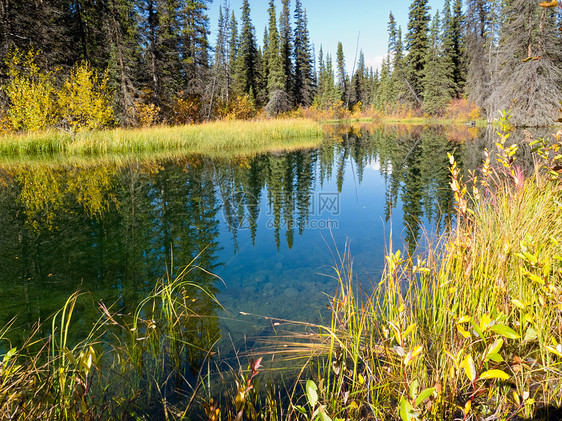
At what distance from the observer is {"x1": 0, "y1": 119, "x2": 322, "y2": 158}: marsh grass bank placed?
1468 centimetres

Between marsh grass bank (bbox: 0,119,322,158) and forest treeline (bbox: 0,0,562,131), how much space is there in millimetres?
1766

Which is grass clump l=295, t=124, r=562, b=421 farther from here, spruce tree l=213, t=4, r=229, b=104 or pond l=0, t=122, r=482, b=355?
spruce tree l=213, t=4, r=229, b=104

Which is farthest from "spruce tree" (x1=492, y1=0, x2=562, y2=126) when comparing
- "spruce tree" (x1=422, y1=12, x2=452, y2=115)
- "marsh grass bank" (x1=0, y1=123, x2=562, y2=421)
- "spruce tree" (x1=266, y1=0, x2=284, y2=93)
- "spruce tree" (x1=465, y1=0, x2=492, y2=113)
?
"marsh grass bank" (x1=0, y1=123, x2=562, y2=421)

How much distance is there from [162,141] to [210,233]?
43.2ft

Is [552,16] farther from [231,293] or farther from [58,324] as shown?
[58,324]

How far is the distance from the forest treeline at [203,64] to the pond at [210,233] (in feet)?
14.7

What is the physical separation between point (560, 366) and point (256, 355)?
1985 millimetres

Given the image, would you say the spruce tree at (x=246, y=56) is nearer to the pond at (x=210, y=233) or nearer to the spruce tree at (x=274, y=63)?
the spruce tree at (x=274, y=63)

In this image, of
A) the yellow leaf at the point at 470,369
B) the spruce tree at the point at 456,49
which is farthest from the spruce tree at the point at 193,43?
the yellow leaf at the point at 470,369

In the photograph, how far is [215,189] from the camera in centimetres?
853

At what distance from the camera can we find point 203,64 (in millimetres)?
32938

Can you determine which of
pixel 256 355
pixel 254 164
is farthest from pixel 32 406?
pixel 254 164

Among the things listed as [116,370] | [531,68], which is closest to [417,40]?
[531,68]

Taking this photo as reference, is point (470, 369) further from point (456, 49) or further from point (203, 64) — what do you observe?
point (456, 49)
